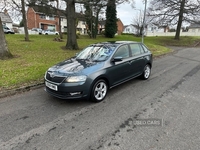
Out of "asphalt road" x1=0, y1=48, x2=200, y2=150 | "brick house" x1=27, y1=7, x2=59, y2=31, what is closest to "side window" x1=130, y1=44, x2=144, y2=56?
"asphalt road" x1=0, y1=48, x2=200, y2=150

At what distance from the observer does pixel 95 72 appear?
371cm

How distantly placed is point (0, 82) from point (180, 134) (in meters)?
5.45

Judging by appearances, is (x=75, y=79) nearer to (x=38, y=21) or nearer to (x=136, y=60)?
(x=136, y=60)

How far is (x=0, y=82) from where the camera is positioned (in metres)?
4.94

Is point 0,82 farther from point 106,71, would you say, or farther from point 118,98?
point 118,98

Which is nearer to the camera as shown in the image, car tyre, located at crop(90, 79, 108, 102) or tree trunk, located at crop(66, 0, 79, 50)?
car tyre, located at crop(90, 79, 108, 102)

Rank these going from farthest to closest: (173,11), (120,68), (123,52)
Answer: (173,11) → (123,52) → (120,68)

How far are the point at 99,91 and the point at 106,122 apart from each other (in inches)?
42.7

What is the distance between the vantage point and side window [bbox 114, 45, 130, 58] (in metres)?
4.55

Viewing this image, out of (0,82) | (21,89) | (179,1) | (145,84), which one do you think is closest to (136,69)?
(145,84)

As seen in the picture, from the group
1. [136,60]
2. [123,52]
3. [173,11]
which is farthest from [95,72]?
[173,11]

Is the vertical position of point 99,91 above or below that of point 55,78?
below

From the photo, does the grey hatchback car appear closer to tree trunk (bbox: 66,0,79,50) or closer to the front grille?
the front grille
